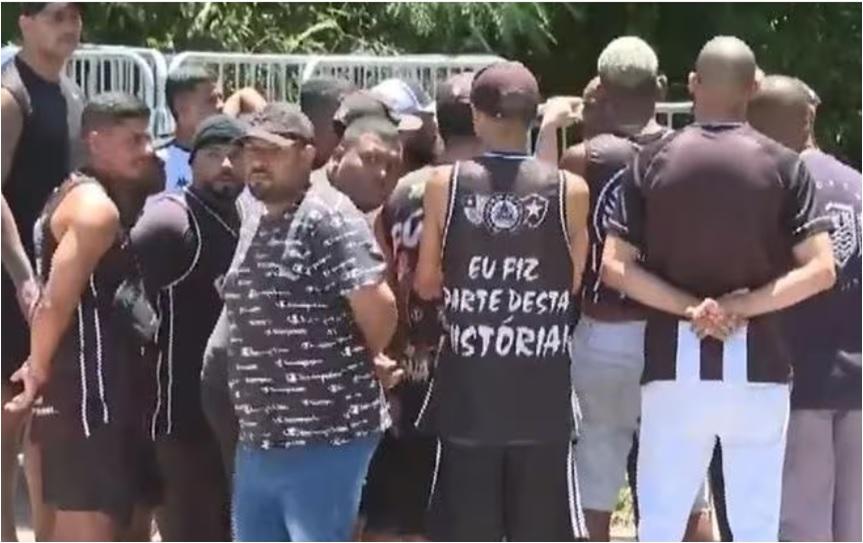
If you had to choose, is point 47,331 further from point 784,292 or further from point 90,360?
point 784,292

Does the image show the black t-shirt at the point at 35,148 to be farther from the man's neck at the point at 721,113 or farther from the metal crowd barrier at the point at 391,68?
the metal crowd barrier at the point at 391,68

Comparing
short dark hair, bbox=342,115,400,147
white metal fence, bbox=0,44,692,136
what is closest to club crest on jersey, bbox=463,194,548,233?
short dark hair, bbox=342,115,400,147

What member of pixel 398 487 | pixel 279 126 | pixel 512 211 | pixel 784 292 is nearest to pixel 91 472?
pixel 398 487

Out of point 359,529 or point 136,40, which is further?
point 136,40

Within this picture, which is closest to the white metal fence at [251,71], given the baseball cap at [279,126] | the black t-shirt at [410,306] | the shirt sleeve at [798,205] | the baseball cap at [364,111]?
the baseball cap at [364,111]

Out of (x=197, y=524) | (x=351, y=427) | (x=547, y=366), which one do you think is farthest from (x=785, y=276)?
(x=197, y=524)

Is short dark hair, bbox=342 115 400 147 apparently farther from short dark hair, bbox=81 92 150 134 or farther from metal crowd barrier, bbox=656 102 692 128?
metal crowd barrier, bbox=656 102 692 128

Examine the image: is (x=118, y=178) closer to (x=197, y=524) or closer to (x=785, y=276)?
(x=197, y=524)

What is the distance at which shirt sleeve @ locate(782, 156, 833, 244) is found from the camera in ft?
16.0

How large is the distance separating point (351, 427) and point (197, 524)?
91 centimetres

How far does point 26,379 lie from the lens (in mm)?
5031

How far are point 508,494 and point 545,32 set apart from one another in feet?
22.8

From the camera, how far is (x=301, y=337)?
4.56 m

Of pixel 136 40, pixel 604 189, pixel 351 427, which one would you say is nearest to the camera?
pixel 351 427
